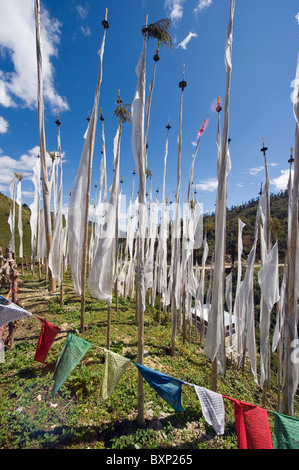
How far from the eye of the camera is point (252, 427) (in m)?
2.40

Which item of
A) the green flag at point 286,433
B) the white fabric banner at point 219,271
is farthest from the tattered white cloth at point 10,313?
the green flag at point 286,433

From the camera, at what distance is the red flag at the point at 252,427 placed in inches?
92.7

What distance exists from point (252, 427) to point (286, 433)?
386mm

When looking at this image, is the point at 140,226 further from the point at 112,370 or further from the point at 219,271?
the point at 112,370

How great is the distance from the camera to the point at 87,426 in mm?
3170

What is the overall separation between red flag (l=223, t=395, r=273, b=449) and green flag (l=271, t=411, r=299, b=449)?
0.42 ft

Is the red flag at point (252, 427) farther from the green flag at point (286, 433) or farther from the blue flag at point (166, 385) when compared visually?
the blue flag at point (166, 385)

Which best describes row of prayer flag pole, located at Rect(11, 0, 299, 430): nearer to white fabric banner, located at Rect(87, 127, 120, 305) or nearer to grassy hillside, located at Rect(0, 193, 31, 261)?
white fabric banner, located at Rect(87, 127, 120, 305)

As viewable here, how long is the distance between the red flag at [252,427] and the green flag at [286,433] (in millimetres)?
128

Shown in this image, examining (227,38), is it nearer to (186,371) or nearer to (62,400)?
(62,400)

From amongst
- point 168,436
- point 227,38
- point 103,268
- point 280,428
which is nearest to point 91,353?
point 168,436

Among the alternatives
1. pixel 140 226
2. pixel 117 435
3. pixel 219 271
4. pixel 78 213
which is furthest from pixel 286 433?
pixel 78 213

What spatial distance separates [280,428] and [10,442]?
3.89 meters

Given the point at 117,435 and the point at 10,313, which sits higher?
the point at 10,313
